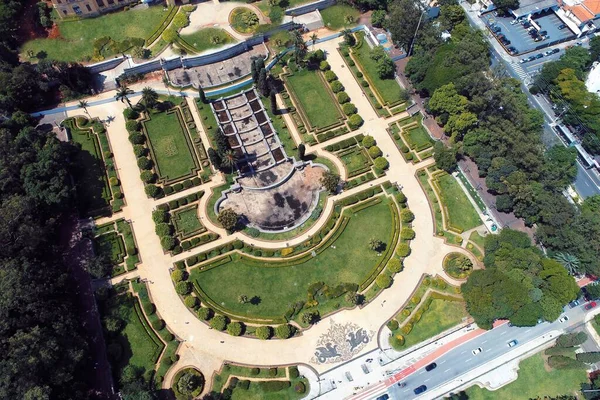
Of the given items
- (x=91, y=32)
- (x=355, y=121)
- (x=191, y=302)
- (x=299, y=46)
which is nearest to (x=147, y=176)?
(x=191, y=302)

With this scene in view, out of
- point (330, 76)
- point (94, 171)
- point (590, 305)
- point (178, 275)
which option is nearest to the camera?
point (178, 275)

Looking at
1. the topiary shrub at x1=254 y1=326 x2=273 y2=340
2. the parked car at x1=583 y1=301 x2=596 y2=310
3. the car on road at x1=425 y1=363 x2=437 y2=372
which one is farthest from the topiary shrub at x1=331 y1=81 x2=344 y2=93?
the parked car at x1=583 y1=301 x2=596 y2=310

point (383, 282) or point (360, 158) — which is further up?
point (360, 158)

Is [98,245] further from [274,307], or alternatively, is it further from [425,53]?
[425,53]

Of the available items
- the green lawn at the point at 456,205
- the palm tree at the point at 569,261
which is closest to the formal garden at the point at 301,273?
the green lawn at the point at 456,205

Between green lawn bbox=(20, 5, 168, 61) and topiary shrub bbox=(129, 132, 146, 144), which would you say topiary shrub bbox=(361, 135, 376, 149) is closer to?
topiary shrub bbox=(129, 132, 146, 144)

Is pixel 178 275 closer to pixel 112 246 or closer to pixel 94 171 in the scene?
pixel 112 246

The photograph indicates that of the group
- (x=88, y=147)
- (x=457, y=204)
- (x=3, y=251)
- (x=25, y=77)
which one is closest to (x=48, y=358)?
(x=3, y=251)
